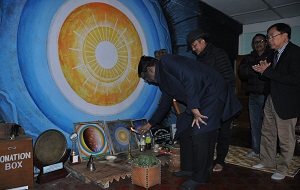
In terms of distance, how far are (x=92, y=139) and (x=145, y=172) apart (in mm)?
870

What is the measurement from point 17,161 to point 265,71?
7.85 ft

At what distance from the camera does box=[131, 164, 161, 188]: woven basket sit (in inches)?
86.4

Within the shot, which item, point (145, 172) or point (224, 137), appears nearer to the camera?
point (145, 172)

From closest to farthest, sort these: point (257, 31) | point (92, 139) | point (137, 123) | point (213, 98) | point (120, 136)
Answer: point (213, 98), point (92, 139), point (120, 136), point (137, 123), point (257, 31)

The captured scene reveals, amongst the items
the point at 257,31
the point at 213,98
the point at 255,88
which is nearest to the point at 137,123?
the point at 213,98

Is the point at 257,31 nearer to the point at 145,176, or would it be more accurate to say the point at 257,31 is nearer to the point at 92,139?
the point at 92,139

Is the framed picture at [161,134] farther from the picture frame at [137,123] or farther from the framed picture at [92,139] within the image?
the framed picture at [92,139]

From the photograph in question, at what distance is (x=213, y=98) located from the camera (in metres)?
2.12

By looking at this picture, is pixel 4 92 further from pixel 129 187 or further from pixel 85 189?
pixel 129 187

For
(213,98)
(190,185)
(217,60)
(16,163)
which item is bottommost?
(190,185)

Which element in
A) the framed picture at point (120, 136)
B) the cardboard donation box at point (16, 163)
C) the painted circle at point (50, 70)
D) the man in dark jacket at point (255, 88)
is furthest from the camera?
the man in dark jacket at point (255, 88)

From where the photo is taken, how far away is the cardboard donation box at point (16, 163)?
1.95m

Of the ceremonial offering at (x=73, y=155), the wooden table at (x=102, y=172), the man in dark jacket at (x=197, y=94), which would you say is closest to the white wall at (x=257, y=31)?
the man in dark jacket at (x=197, y=94)

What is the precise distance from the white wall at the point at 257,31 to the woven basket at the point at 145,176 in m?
4.94
